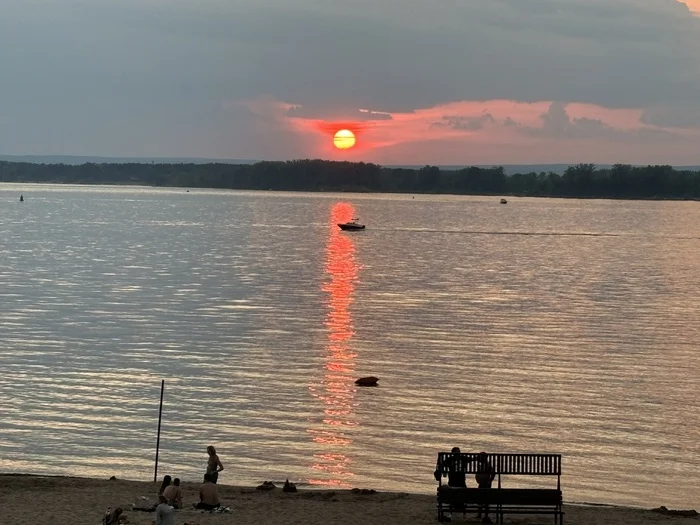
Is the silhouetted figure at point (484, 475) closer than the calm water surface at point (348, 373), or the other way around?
the silhouetted figure at point (484, 475)

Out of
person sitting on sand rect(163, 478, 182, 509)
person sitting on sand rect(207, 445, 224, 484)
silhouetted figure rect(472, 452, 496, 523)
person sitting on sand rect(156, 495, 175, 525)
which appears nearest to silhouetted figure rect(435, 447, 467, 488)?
silhouetted figure rect(472, 452, 496, 523)

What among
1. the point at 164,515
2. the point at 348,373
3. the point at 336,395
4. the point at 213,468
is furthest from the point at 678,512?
the point at 348,373

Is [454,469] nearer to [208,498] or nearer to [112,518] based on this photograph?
[208,498]

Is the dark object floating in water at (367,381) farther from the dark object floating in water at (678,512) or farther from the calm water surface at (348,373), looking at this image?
the dark object floating in water at (678,512)

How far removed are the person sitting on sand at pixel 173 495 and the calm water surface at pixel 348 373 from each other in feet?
21.9

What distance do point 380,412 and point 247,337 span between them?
65.2 feet

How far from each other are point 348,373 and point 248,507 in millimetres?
23243

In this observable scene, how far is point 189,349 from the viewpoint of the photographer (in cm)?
5269

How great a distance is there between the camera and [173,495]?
2294cm

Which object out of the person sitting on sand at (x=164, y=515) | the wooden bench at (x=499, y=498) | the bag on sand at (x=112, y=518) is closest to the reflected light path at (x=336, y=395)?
the wooden bench at (x=499, y=498)

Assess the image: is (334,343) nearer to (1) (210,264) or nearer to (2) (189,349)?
(2) (189,349)

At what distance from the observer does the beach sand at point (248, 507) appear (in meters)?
22.5

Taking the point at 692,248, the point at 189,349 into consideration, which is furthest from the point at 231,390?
the point at 692,248

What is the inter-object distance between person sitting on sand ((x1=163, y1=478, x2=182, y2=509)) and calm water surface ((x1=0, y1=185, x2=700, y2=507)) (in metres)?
6.66
